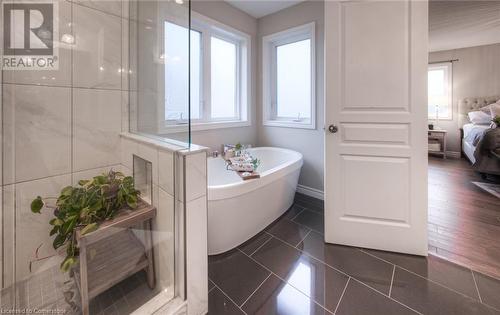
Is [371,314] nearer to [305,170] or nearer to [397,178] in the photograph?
[397,178]

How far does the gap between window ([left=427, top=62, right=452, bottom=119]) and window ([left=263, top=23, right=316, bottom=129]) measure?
4.55 m

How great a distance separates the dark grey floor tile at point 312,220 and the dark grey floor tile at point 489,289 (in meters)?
1.01

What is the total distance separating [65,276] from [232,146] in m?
1.97

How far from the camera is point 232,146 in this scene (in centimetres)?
291

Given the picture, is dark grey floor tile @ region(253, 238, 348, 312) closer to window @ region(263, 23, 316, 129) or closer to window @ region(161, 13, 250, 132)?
window @ region(161, 13, 250, 132)

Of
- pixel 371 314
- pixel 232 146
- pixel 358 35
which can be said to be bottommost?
pixel 371 314

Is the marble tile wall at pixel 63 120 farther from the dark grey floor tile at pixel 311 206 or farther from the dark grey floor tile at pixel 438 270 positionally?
the dark grey floor tile at pixel 438 270

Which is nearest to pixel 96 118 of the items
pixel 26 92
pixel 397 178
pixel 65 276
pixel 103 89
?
pixel 103 89

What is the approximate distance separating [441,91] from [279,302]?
6.53m

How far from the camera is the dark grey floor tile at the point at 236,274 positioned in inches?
56.9

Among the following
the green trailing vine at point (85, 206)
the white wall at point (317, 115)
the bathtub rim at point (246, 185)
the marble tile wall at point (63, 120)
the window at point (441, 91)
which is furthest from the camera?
the window at point (441, 91)

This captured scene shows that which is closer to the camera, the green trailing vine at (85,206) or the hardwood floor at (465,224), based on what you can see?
the green trailing vine at (85,206)
